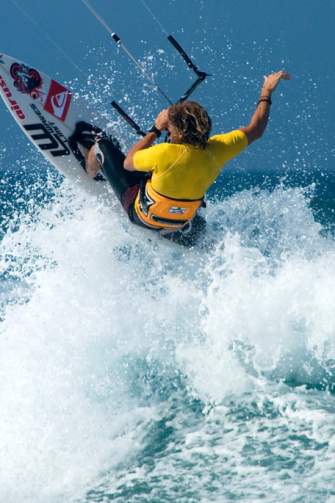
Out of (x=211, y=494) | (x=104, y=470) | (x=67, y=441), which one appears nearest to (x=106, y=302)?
(x=67, y=441)

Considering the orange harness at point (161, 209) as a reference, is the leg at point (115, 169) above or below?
above

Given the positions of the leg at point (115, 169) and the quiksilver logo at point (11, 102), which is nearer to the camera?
the leg at point (115, 169)

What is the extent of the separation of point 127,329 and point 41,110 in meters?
2.82

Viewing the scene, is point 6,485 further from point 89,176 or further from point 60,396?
point 89,176

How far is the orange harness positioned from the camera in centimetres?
646

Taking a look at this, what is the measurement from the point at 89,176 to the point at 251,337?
2.64 m

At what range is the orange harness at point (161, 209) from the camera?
6.46 metres

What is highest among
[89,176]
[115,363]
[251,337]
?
[89,176]

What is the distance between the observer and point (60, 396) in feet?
21.7

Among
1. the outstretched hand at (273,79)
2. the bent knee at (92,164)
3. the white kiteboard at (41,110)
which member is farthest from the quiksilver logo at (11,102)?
the outstretched hand at (273,79)

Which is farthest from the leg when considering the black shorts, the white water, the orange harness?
the white water

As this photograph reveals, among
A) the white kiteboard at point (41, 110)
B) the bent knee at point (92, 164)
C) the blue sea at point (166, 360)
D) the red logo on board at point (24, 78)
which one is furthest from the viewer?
the red logo on board at point (24, 78)

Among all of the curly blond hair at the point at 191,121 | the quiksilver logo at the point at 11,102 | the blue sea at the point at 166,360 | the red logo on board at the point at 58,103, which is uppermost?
the quiksilver logo at the point at 11,102

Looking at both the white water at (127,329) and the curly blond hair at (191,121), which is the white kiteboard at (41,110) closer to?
the white water at (127,329)
